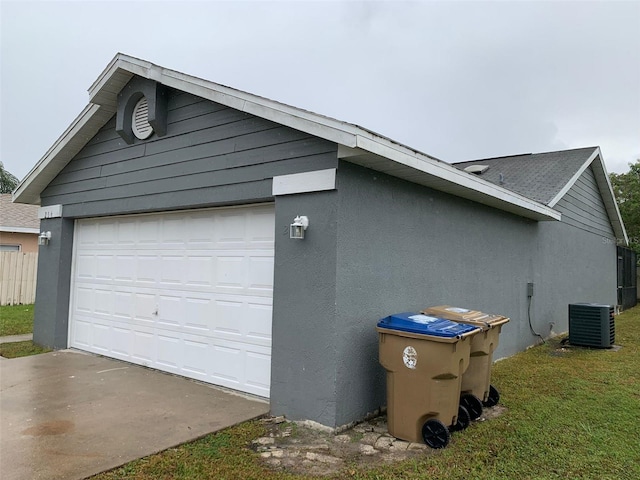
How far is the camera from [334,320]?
4223mm

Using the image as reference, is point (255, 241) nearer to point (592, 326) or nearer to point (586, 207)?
point (592, 326)

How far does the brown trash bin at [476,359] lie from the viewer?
454 cm

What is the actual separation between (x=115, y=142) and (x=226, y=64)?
8363 millimetres

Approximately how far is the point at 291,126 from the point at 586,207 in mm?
11143

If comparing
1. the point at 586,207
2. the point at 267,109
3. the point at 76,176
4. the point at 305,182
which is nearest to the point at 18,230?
the point at 76,176

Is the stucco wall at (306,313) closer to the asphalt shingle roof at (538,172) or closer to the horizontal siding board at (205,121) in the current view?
the horizontal siding board at (205,121)

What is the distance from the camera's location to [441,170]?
5.02 meters

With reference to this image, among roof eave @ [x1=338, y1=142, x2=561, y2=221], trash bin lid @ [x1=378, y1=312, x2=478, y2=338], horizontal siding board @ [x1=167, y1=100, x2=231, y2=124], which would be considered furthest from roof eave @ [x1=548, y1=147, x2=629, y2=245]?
horizontal siding board @ [x1=167, y1=100, x2=231, y2=124]

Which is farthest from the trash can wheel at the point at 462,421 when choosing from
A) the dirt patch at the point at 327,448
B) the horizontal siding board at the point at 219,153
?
the horizontal siding board at the point at 219,153

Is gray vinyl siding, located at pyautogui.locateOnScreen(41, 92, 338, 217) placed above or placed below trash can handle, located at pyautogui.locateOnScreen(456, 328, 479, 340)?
above

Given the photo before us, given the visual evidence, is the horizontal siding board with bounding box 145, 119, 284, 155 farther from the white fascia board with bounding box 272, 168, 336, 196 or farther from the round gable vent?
the white fascia board with bounding box 272, 168, 336, 196

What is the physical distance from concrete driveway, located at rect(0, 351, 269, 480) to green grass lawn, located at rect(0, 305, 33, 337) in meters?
3.59

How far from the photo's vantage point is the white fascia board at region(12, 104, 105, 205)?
687 cm

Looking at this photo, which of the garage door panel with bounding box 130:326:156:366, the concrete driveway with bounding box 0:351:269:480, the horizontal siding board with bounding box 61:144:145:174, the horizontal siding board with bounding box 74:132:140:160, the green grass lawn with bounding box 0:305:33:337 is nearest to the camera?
the concrete driveway with bounding box 0:351:269:480
